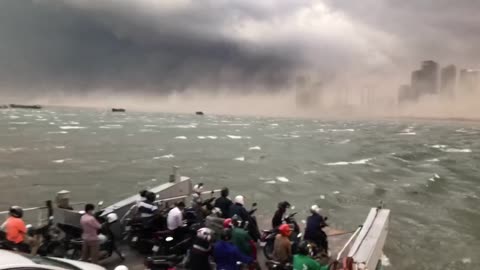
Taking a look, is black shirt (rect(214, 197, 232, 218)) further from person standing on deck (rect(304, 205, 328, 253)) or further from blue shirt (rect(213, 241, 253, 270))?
blue shirt (rect(213, 241, 253, 270))

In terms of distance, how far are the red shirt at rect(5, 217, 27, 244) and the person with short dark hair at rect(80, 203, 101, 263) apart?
1.15 metres

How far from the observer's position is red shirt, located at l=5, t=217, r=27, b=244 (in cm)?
916

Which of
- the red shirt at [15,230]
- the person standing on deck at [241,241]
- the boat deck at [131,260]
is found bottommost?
the boat deck at [131,260]

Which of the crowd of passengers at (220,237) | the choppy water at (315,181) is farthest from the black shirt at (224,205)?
the choppy water at (315,181)

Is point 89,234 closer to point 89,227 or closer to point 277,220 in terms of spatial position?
point 89,227

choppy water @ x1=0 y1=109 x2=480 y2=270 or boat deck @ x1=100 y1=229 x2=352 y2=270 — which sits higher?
boat deck @ x1=100 y1=229 x2=352 y2=270

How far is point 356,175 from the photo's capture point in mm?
40750

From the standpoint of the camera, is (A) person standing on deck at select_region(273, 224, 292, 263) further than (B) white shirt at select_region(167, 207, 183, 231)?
No

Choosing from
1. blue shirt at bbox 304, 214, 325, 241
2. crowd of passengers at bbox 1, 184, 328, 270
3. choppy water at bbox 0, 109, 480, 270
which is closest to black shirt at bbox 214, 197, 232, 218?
crowd of passengers at bbox 1, 184, 328, 270

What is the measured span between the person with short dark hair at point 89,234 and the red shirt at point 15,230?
45.2 inches

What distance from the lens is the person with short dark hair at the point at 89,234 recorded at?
9.61 m

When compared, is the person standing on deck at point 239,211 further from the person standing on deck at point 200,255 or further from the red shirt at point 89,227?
the red shirt at point 89,227

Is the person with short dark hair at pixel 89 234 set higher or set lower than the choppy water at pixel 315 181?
higher

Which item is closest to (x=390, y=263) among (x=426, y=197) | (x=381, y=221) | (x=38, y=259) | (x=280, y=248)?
(x=381, y=221)
